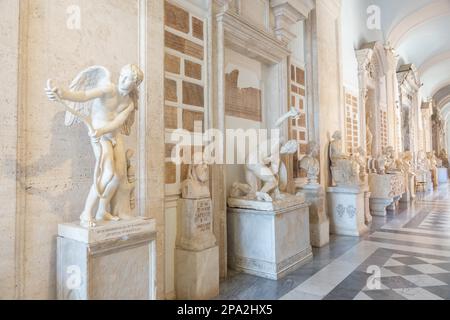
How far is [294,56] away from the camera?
575 cm

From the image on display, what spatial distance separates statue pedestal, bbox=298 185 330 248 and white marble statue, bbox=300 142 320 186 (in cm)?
13

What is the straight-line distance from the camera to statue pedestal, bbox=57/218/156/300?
211 centimetres

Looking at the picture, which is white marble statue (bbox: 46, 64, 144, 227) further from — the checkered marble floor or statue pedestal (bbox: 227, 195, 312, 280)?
the checkered marble floor

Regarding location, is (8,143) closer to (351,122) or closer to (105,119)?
(105,119)

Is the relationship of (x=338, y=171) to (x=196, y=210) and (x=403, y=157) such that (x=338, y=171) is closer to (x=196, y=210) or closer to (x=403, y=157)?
(x=196, y=210)

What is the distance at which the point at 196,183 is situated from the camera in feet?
11.1

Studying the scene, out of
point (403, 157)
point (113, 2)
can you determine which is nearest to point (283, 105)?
point (113, 2)

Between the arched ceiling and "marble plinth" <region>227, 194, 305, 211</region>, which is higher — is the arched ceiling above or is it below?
above

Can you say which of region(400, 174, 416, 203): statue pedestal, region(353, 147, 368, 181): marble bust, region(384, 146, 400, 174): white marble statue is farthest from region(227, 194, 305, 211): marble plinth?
region(400, 174, 416, 203): statue pedestal

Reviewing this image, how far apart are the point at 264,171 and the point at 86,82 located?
7.96 ft

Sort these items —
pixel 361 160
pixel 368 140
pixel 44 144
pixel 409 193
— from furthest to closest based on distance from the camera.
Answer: pixel 409 193 → pixel 368 140 → pixel 361 160 → pixel 44 144

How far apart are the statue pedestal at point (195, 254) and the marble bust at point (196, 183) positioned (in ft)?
0.18

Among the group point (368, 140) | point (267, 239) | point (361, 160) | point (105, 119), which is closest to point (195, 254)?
point (267, 239)

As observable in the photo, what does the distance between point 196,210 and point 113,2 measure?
205 cm
